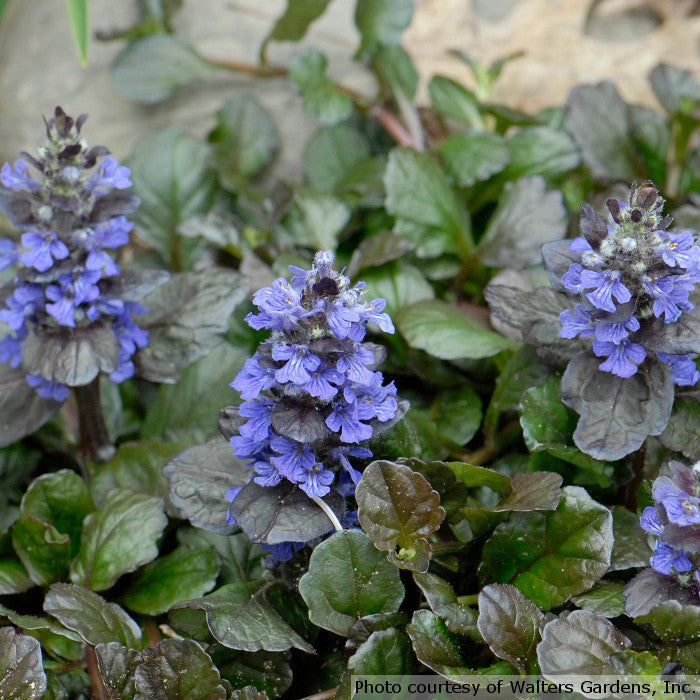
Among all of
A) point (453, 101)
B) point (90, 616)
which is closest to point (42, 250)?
point (90, 616)

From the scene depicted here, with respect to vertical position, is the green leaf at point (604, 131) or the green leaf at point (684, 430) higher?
the green leaf at point (604, 131)

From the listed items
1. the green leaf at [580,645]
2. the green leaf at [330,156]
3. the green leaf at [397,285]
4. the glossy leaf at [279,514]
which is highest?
the green leaf at [330,156]

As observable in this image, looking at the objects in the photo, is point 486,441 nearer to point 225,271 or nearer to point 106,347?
point 225,271

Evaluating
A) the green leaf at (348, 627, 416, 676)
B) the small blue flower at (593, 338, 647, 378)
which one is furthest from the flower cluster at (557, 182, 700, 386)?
the green leaf at (348, 627, 416, 676)

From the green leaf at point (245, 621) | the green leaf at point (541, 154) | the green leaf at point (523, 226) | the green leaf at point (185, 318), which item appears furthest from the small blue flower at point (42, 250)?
the green leaf at point (541, 154)

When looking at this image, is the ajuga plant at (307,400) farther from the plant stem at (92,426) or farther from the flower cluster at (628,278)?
the plant stem at (92,426)

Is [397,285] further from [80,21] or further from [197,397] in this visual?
[80,21]
